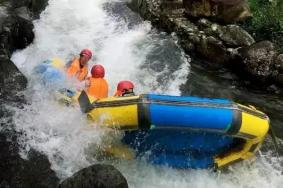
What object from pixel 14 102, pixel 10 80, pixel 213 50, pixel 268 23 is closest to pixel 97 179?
pixel 14 102

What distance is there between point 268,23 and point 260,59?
138 cm

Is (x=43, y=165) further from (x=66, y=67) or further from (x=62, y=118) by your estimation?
(x=66, y=67)

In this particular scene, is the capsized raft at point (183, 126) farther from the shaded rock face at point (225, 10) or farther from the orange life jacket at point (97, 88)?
the shaded rock face at point (225, 10)

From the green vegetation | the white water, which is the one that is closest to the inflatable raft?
the white water

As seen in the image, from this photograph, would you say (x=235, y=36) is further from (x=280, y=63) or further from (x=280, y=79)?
(x=280, y=79)

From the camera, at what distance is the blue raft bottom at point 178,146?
7039 mm

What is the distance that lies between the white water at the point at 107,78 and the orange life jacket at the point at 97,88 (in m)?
0.58

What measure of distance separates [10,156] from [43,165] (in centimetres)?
45

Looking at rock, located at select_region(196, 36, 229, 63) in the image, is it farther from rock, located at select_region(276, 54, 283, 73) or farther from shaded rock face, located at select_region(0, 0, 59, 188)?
shaded rock face, located at select_region(0, 0, 59, 188)

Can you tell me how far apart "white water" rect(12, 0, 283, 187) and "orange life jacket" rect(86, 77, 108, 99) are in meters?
0.58

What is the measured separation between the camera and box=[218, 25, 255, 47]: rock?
35.9 feet

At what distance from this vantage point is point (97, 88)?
313 inches

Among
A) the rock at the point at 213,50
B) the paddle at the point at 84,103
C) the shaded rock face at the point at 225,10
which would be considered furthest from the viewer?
the shaded rock face at the point at 225,10

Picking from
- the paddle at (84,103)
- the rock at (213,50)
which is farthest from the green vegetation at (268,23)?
the paddle at (84,103)
